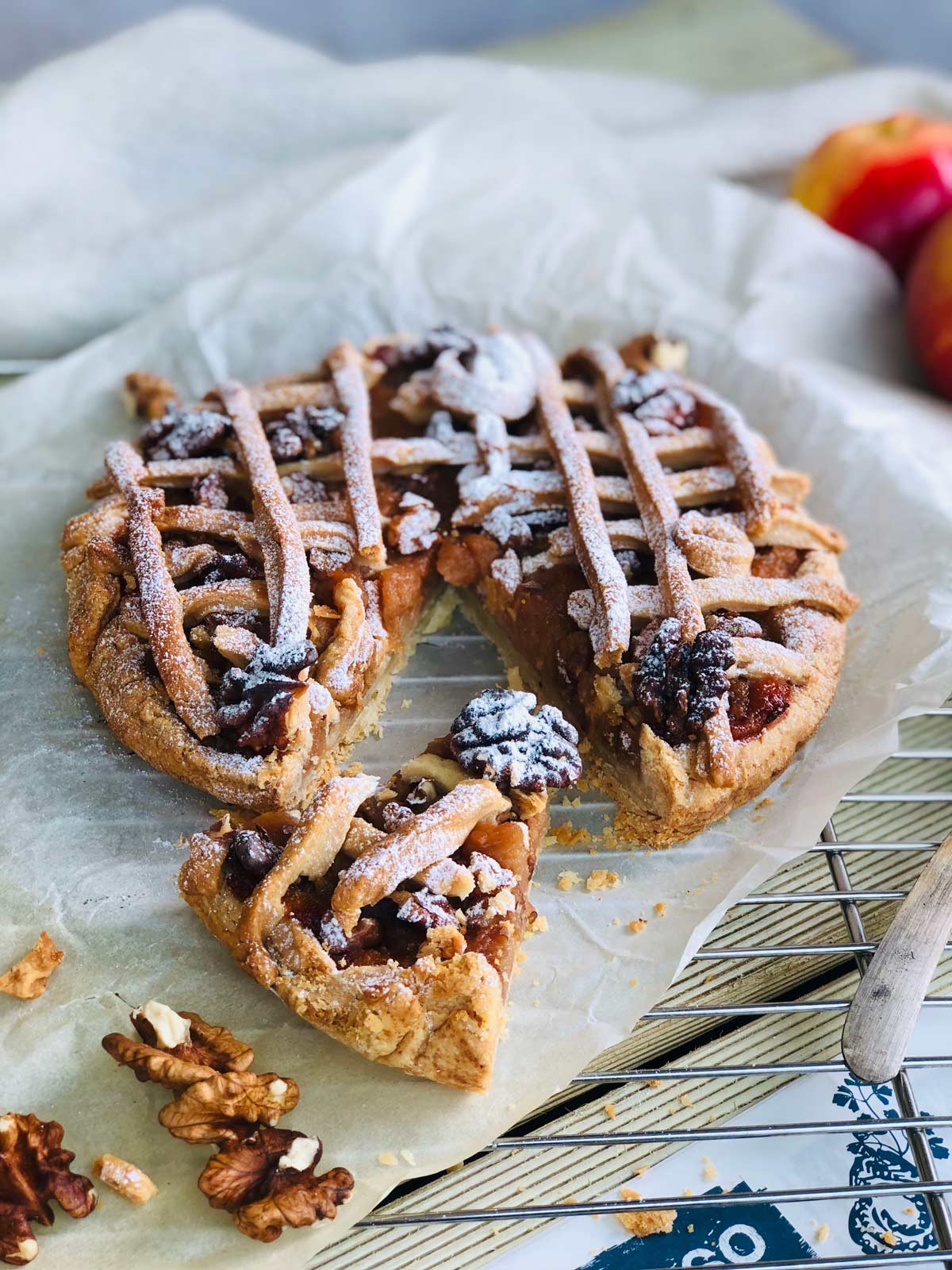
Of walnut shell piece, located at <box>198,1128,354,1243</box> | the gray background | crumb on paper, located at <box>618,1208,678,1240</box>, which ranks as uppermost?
the gray background

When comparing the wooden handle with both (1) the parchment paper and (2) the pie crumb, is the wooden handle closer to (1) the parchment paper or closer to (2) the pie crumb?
(1) the parchment paper

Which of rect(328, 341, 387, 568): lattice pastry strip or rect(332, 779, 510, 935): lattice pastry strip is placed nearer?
rect(332, 779, 510, 935): lattice pastry strip

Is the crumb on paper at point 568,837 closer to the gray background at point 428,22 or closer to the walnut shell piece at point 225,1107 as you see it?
the walnut shell piece at point 225,1107

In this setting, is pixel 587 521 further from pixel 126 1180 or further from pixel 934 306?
pixel 934 306

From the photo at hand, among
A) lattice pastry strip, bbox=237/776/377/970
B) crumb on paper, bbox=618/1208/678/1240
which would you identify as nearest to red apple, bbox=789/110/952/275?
lattice pastry strip, bbox=237/776/377/970

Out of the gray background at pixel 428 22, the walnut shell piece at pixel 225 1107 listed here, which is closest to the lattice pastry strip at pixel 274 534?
the walnut shell piece at pixel 225 1107

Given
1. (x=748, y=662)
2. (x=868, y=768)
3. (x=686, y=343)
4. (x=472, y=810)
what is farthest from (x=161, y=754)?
(x=686, y=343)

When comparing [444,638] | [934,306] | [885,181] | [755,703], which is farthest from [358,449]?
[885,181]
